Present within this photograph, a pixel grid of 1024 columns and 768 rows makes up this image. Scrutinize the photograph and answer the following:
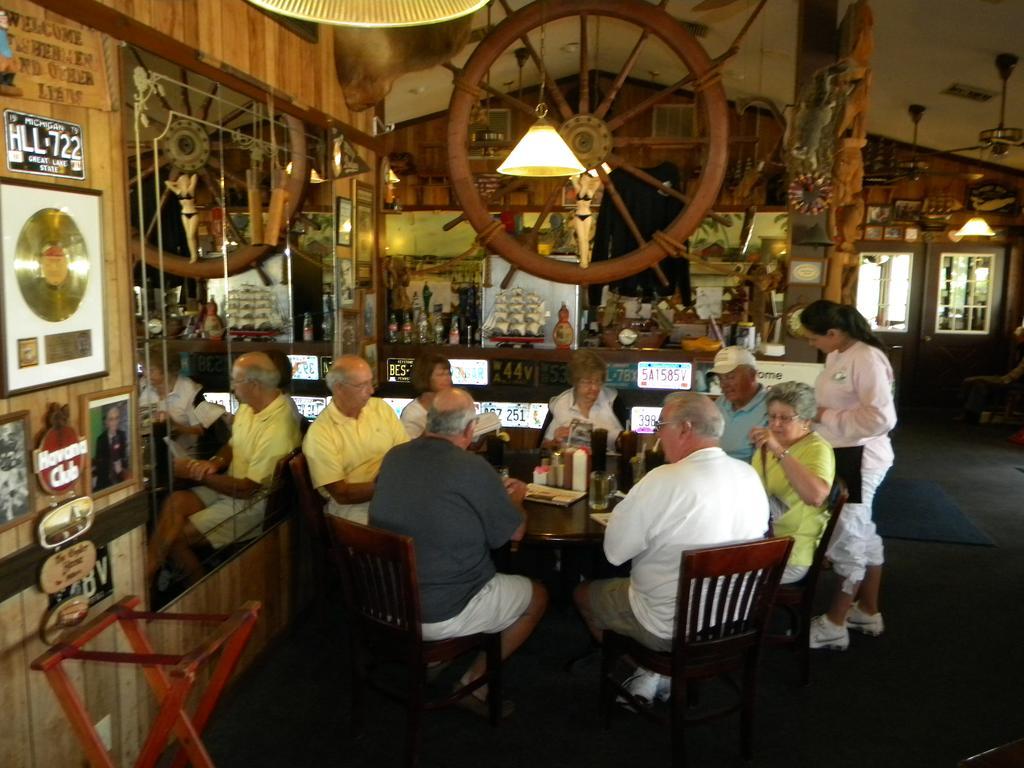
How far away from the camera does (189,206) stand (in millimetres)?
2848

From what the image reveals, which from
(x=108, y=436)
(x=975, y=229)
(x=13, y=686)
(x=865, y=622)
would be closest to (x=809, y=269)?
(x=865, y=622)

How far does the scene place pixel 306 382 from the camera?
4340mm

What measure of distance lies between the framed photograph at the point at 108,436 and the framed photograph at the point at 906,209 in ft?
32.4

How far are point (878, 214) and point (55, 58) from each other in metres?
10.0

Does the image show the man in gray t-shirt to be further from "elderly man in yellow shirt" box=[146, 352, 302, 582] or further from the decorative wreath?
the decorative wreath

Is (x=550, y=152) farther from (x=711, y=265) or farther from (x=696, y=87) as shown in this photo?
(x=711, y=265)

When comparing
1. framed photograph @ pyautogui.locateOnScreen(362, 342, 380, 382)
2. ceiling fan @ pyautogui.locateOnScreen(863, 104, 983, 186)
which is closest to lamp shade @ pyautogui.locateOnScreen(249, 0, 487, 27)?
framed photograph @ pyautogui.locateOnScreen(362, 342, 380, 382)

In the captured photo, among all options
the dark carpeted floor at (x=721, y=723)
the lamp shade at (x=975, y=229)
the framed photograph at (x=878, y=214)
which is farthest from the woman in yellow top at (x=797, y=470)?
the framed photograph at (x=878, y=214)

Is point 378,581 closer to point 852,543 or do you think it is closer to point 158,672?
point 158,672

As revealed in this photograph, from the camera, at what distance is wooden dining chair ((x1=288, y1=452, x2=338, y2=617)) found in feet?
10.4

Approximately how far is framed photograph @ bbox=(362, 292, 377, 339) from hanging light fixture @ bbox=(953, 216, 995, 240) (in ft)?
24.6

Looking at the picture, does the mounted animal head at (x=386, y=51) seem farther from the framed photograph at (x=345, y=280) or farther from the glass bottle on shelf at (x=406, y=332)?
the glass bottle on shelf at (x=406, y=332)

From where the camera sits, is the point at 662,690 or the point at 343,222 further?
the point at 343,222

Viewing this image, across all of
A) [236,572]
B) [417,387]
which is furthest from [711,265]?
[236,572]
